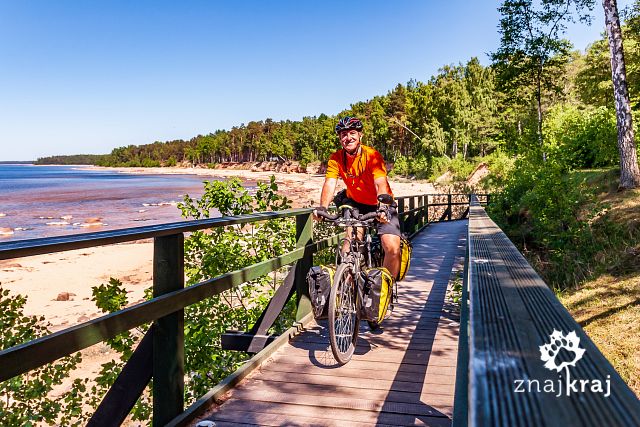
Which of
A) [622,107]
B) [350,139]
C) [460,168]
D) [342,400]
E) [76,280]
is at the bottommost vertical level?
[76,280]

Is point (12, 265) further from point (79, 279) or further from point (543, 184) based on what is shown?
point (543, 184)

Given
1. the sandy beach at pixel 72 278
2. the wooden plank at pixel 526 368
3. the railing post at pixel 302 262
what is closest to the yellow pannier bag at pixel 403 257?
the railing post at pixel 302 262

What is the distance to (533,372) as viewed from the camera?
3.37ft

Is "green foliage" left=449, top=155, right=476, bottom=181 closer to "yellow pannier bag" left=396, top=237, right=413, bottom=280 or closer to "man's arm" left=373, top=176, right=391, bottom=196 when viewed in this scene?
"yellow pannier bag" left=396, top=237, right=413, bottom=280

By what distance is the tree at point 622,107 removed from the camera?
39.5ft

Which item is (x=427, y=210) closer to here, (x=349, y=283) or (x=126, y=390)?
(x=349, y=283)

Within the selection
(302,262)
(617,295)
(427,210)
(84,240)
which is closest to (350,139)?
(302,262)

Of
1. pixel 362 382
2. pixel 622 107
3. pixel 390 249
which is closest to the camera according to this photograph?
pixel 362 382

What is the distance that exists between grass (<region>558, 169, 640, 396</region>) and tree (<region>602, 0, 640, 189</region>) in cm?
59

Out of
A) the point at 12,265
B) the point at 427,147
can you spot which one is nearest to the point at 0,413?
the point at 12,265

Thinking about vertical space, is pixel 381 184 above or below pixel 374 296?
above

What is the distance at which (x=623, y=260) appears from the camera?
802cm

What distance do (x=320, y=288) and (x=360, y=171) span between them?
53.9 inches

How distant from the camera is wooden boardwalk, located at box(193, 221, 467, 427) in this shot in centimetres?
308
